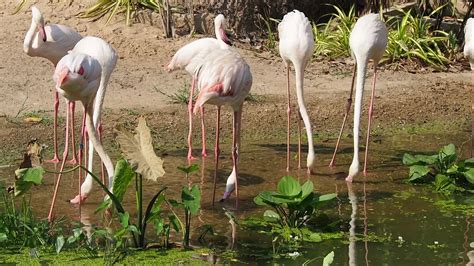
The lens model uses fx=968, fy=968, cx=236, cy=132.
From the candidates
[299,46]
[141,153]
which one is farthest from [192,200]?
[299,46]

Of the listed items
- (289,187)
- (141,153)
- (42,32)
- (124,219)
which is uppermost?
(42,32)

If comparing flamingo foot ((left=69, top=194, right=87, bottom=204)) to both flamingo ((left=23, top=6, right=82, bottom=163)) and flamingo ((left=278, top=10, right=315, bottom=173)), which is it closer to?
→ flamingo ((left=23, top=6, right=82, bottom=163))

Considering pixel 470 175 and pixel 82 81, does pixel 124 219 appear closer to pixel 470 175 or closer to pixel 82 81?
pixel 82 81

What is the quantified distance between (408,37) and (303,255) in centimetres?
639

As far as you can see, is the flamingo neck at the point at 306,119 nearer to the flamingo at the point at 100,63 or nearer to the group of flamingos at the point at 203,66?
the group of flamingos at the point at 203,66

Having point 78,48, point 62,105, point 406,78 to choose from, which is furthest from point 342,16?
point 78,48

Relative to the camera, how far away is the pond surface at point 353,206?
223 inches

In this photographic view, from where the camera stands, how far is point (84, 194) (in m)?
6.39

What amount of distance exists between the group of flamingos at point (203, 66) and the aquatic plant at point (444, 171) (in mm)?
452

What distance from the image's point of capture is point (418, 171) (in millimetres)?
7258

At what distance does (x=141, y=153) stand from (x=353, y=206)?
6.20ft

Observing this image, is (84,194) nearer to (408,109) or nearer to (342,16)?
(408,109)

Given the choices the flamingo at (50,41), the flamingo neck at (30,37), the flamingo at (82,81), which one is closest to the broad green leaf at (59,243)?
the flamingo at (82,81)

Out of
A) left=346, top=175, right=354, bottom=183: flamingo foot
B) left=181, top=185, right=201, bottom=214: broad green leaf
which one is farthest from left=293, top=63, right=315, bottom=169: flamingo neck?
left=181, top=185, right=201, bottom=214: broad green leaf
